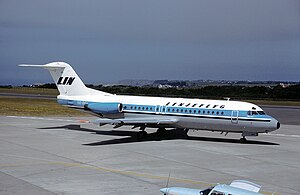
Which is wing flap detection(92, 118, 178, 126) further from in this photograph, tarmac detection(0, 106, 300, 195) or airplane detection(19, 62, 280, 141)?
tarmac detection(0, 106, 300, 195)

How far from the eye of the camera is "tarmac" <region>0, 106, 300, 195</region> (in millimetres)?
16922

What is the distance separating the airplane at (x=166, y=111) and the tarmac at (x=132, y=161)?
3.70 feet

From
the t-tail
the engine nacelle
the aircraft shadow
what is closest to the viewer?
the aircraft shadow

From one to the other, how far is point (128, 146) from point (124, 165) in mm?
6223

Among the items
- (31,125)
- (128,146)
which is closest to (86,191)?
(128,146)

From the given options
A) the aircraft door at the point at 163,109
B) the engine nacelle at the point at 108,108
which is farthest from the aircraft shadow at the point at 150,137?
the aircraft door at the point at 163,109

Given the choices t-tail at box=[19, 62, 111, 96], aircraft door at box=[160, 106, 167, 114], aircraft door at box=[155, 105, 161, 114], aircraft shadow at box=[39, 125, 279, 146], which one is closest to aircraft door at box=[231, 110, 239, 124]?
aircraft shadow at box=[39, 125, 279, 146]

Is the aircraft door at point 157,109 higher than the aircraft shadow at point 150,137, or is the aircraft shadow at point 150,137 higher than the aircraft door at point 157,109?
the aircraft door at point 157,109

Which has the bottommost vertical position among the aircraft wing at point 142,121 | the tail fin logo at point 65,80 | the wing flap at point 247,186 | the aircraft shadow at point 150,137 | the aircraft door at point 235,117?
the aircraft shadow at point 150,137

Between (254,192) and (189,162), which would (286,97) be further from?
(254,192)

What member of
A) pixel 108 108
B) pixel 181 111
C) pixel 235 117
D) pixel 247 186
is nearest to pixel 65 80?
pixel 108 108

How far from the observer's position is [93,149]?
25.5 metres

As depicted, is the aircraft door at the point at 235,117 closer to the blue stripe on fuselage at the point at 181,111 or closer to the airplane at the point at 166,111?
the airplane at the point at 166,111

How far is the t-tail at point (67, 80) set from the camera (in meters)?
34.4
